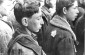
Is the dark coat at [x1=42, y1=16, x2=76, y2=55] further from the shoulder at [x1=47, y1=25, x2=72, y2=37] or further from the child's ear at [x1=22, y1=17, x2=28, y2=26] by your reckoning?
the child's ear at [x1=22, y1=17, x2=28, y2=26]

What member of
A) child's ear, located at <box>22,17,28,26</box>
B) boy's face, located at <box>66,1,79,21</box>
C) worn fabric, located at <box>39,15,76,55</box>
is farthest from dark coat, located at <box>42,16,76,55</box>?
child's ear, located at <box>22,17,28,26</box>

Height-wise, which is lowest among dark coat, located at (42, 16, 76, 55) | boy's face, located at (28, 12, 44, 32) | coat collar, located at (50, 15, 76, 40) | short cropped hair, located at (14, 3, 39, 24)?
dark coat, located at (42, 16, 76, 55)

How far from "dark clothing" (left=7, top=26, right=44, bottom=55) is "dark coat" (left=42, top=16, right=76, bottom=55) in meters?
0.76

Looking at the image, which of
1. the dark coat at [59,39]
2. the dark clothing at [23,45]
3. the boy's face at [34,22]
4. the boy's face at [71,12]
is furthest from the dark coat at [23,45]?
the boy's face at [71,12]

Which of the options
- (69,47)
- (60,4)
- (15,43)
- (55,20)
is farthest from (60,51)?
(15,43)

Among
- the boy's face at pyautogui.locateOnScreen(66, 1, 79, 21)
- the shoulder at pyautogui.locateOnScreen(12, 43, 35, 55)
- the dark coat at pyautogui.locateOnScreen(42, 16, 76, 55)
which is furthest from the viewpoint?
the boy's face at pyautogui.locateOnScreen(66, 1, 79, 21)

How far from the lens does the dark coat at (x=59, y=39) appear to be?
3.64 m

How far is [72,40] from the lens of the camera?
3693mm

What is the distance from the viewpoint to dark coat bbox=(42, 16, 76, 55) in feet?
12.0

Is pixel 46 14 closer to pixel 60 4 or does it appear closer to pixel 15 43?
pixel 60 4

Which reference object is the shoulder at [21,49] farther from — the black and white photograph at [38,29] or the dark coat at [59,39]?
the dark coat at [59,39]

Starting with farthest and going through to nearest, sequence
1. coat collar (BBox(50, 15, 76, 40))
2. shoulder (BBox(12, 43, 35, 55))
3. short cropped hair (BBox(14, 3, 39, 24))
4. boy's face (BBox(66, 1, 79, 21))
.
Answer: boy's face (BBox(66, 1, 79, 21)), coat collar (BBox(50, 15, 76, 40)), short cropped hair (BBox(14, 3, 39, 24)), shoulder (BBox(12, 43, 35, 55))

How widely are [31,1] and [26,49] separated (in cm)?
57

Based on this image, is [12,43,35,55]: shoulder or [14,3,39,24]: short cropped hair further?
[14,3,39,24]: short cropped hair
